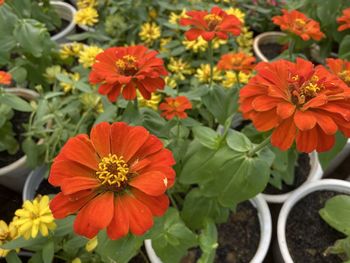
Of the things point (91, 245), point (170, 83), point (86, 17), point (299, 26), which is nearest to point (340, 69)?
point (299, 26)

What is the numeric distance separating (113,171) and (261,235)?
0.54 m

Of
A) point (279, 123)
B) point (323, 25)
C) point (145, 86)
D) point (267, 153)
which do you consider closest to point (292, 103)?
point (279, 123)

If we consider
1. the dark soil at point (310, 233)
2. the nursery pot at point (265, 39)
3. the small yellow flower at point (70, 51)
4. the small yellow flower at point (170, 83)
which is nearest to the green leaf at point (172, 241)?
the dark soil at point (310, 233)

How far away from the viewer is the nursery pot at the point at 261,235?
79 centimetres

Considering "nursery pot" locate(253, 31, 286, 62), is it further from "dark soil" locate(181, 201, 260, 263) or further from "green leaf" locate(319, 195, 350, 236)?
"green leaf" locate(319, 195, 350, 236)

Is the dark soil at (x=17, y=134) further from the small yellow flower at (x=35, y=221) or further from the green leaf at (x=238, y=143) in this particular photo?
the green leaf at (x=238, y=143)

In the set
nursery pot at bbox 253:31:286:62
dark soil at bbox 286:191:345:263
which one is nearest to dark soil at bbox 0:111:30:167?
dark soil at bbox 286:191:345:263

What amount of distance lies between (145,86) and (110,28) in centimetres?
76

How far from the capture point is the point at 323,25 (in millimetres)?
1171

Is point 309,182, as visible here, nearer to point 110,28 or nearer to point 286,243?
point 286,243

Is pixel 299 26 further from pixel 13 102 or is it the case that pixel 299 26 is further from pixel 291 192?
pixel 13 102

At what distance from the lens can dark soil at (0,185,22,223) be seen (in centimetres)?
109

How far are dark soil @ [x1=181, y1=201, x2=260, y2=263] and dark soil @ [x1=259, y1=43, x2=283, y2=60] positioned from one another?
2.56 feet

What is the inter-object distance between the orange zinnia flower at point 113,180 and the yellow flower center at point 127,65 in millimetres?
200
